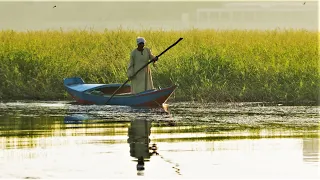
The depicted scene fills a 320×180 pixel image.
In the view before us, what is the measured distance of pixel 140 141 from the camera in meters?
16.0

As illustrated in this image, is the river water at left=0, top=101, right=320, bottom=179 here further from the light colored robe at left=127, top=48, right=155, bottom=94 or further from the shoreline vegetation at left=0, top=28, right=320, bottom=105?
the shoreline vegetation at left=0, top=28, right=320, bottom=105

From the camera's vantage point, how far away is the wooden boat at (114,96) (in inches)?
880

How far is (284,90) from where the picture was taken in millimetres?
25219

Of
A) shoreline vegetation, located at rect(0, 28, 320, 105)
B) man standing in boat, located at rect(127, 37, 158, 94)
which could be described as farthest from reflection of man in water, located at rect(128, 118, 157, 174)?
shoreline vegetation, located at rect(0, 28, 320, 105)

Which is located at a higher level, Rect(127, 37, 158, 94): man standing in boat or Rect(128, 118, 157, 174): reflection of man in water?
Rect(127, 37, 158, 94): man standing in boat

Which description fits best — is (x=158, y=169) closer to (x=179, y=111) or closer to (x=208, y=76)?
(x=179, y=111)

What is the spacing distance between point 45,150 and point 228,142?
8.76 ft

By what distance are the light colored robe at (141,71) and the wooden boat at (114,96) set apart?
11.6 inches

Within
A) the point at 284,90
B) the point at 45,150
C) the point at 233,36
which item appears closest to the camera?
the point at 45,150

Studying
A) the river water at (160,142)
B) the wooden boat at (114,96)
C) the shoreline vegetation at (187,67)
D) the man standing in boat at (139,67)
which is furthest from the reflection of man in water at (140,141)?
the shoreline vegetation at (187,67)

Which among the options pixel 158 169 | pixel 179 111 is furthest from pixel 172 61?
pixel 158 169

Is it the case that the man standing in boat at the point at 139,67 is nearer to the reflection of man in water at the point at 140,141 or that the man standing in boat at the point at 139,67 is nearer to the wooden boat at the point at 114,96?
the wooden boat at the point at 114,96

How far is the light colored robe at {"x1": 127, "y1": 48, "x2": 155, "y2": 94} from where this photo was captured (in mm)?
22484

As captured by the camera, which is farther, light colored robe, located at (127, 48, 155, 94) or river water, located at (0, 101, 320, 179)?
light colored robe, located at (127, 48, 155, 94)
